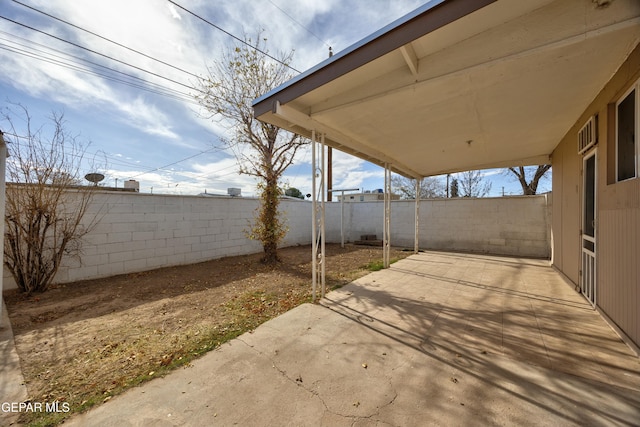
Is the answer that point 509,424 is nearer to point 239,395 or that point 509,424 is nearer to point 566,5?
point 239,395

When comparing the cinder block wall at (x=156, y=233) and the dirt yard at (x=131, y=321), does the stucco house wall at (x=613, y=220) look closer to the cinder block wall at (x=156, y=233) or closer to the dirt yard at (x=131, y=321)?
the dirt yard at (x=131, y=321)

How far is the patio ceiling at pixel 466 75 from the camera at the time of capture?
1.87 m

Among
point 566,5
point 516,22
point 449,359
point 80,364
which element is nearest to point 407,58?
point 516,22

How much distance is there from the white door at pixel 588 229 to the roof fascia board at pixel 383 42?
10.0ft

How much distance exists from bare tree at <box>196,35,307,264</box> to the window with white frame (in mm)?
5297

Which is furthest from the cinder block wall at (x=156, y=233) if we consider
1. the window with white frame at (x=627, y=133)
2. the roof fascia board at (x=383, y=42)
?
the window with white frame at (x=627, y=133)

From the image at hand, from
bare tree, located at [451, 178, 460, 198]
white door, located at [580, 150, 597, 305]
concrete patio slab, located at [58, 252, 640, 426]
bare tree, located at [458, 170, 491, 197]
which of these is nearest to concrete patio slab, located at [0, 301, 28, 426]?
concrete patio slab, located at [58, 252, 640, 426]

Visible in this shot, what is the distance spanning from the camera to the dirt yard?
198cm

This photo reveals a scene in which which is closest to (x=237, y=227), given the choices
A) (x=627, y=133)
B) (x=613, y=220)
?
(x=613, y=220)

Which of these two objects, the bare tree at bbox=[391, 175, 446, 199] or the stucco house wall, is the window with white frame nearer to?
the stucco house wall

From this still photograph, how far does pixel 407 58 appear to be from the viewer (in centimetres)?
223

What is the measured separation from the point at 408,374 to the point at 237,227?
20.5 ft

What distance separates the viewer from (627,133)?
252 cm

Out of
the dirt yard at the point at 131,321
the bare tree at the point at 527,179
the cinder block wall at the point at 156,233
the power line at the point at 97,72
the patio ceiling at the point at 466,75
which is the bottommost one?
the dirt yard at the point at 131,321
